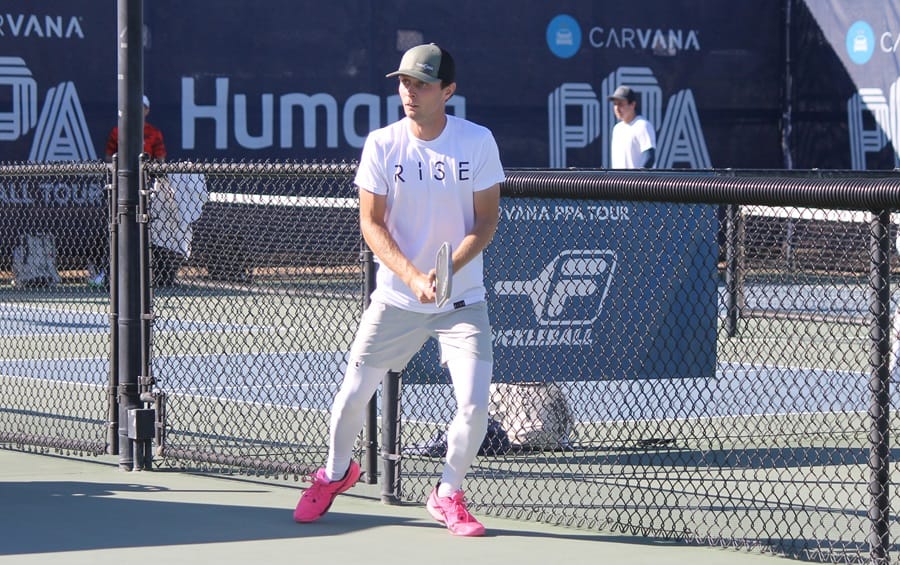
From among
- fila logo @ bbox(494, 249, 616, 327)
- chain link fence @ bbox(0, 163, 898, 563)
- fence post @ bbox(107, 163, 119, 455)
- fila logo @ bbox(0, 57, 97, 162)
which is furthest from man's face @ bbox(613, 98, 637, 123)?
fence post @ bbox(107, 163, 119, 455)

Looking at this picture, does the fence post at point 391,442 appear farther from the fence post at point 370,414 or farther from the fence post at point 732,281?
the fence post at point 732,281

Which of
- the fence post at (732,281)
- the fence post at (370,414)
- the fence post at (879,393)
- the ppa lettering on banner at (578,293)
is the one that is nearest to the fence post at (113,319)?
the fence post at (370,414)

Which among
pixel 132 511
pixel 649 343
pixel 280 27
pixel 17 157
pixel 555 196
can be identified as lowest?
pixel 132 511

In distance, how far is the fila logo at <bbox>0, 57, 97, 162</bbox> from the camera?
19281mm

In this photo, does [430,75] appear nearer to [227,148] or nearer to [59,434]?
[59,434]

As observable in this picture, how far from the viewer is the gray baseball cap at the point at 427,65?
6.31 m

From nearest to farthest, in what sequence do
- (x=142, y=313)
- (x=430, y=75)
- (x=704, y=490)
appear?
(x=430, y=75) < (x=704, y=490) < (x=142, y=313)

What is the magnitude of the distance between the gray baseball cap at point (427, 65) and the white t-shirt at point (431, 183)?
197 mm

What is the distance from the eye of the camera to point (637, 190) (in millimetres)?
6656

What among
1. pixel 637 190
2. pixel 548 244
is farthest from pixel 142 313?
pixel 637 190

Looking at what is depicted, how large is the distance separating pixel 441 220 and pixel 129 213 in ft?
7.65

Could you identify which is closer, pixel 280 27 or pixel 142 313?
pixel 142 313

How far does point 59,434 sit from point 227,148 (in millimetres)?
11484

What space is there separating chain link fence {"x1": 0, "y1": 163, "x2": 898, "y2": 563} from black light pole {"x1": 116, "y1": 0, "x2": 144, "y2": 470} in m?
0.09
